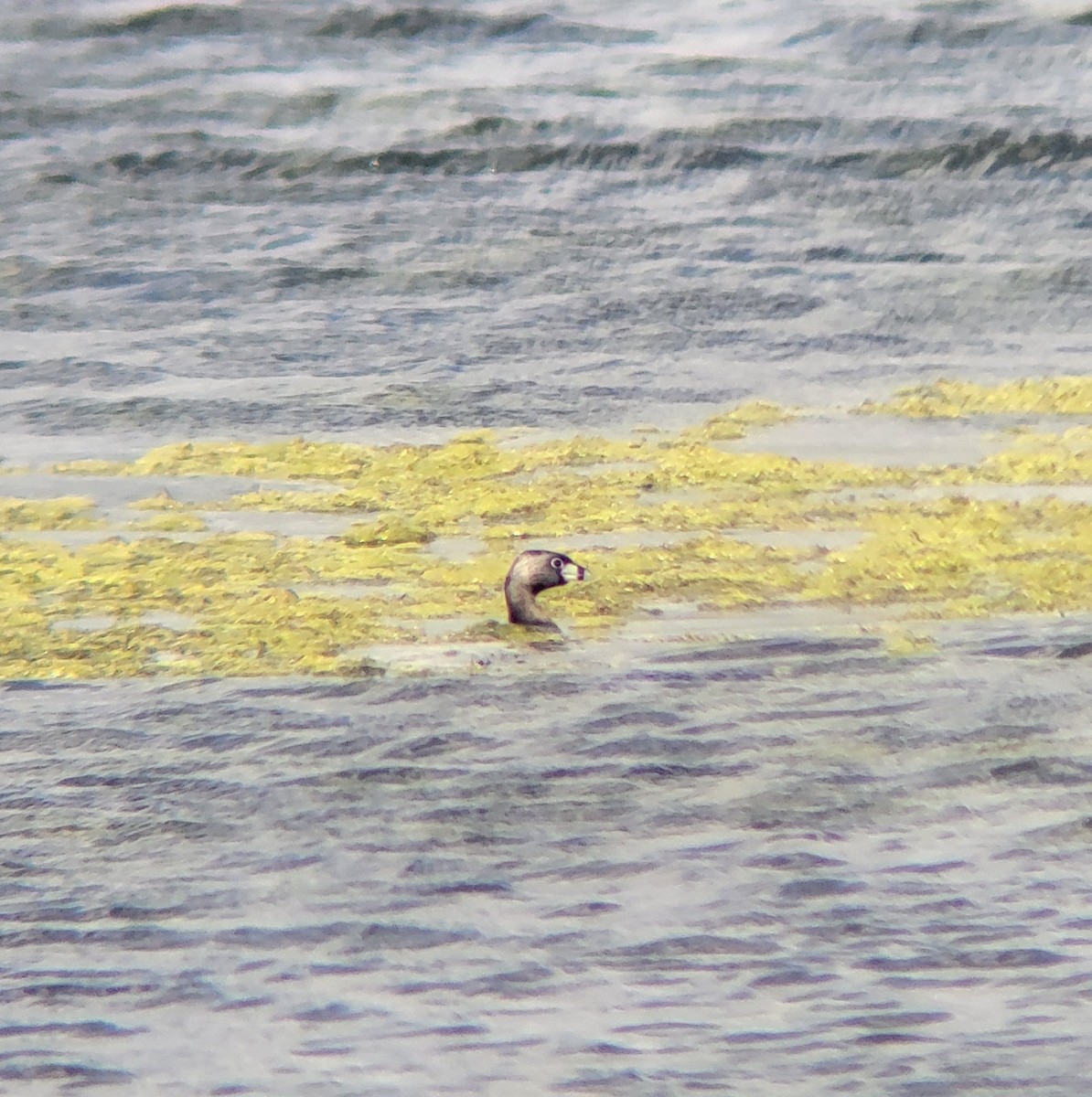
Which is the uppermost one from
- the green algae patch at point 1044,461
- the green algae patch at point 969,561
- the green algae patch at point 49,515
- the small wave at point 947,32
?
the small wave at point 947,32

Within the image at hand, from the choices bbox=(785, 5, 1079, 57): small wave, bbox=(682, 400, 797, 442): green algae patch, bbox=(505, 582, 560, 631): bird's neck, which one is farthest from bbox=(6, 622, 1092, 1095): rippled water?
bbox=(785, 5, 1079, 57): small wave

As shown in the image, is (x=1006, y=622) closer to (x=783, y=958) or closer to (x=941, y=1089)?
(x=783, y=958)

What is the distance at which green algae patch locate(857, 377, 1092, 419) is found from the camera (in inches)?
273

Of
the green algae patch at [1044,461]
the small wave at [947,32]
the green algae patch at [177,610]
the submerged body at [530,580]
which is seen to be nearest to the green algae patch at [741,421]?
the green algae patch at [1044,461]

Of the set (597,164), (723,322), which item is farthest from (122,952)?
(597,164)

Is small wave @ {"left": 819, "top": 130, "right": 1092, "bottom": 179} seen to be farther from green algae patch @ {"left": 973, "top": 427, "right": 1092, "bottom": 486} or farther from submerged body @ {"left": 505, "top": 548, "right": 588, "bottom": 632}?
submerged body @ {"left": 505, "top": 548, "right": 588, "bottom": 632}

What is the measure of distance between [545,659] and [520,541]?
3.21 feet

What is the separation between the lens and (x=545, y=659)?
209 inches

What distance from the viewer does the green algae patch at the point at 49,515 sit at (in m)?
6.25

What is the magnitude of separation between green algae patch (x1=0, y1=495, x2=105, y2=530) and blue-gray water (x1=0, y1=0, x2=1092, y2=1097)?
44 centimetres

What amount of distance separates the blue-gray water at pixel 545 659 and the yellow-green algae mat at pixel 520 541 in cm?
22

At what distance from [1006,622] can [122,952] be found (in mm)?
2896

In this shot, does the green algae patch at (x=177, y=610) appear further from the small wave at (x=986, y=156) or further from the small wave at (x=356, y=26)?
the small wave at (x=986, y=156)

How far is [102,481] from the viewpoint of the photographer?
669 cm
